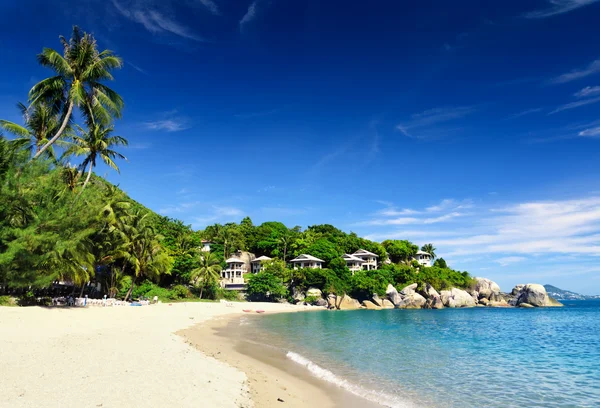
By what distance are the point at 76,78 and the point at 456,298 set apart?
66511 mm

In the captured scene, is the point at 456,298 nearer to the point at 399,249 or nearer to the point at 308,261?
the point at 399,249

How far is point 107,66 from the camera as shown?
23.0 meters

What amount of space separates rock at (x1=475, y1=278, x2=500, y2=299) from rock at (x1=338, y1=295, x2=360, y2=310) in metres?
31.6

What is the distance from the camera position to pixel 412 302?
6144 centimetres

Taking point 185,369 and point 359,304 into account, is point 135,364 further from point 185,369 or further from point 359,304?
point 359,304

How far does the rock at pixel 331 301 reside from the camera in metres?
57.4

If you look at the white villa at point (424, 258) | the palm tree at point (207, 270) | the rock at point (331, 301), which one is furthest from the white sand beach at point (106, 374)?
the white villa at point (424, 258)

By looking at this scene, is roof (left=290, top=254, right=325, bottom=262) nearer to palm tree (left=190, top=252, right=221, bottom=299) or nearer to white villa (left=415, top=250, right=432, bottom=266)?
palm tree (left=190, top=252, right=221, bottom=299)

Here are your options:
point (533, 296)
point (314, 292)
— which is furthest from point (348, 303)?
point (533, 296)

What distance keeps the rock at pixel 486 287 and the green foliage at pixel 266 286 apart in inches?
1736

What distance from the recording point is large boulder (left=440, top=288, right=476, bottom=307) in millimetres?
64550

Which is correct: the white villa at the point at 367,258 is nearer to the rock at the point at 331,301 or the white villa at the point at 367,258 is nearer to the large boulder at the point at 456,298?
the large boulder at the point at 456,298

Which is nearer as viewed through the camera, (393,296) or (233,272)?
(393,296)

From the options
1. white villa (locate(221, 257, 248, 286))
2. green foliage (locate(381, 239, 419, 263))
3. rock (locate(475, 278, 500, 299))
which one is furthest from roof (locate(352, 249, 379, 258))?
white villa (locate(221, 257, 248, 286))
